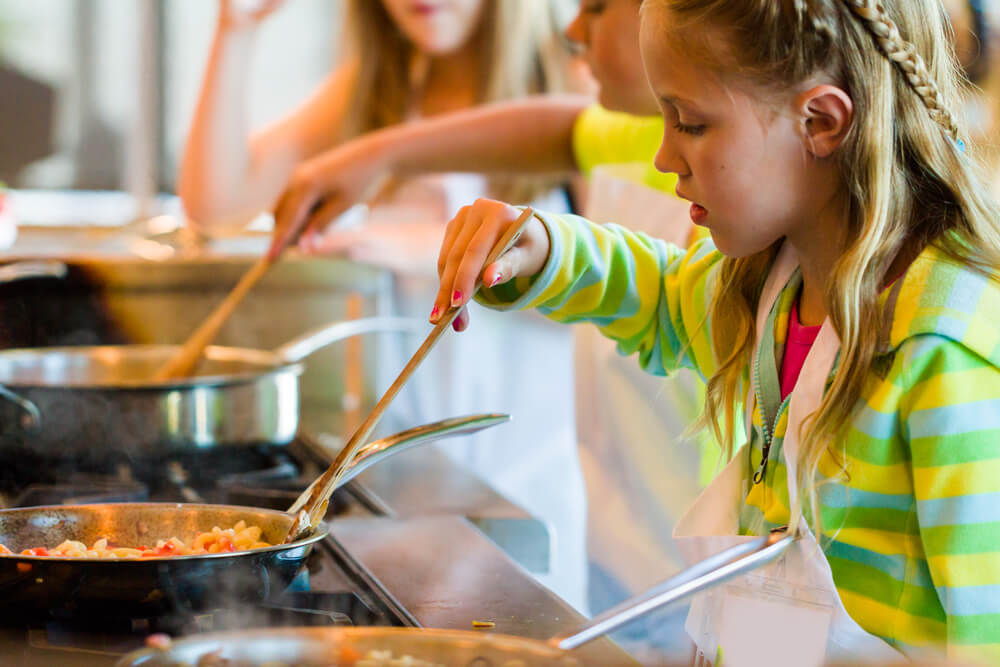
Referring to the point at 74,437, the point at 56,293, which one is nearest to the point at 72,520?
the point at 74,437

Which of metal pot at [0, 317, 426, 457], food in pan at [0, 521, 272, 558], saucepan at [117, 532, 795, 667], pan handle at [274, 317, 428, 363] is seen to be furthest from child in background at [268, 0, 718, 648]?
saucepan at [117, 532, 795, 667]

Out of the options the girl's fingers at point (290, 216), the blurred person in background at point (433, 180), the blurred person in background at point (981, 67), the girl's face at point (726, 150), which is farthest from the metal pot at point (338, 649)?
the blurred person in background at point (433, 180)

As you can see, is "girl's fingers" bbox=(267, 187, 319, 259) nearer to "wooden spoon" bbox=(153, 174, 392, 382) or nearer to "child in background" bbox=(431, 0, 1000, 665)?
"wooden spoon" bbox=(153, 174, 392, 382)

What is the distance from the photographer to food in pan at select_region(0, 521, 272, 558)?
0.67m

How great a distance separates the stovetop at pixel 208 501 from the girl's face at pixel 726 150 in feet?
1.08

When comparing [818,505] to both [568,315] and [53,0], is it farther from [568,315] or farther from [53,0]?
[53,0]

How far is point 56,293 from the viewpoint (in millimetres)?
1586

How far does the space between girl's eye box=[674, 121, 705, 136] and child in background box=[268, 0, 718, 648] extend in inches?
20.4

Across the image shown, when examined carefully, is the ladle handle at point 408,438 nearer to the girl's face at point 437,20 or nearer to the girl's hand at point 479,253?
the girl's hand at point 479,253

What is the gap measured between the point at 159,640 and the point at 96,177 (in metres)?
2.68

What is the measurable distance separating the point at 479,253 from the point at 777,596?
30cm

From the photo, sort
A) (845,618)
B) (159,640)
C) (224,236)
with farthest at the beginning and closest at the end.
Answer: (224,236) < (845,618) < (159,640)

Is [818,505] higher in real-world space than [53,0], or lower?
lower

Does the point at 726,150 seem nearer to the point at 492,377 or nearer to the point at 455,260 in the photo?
the point at 455,260
